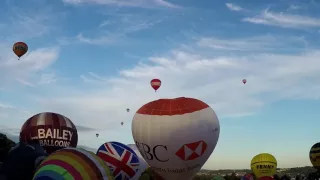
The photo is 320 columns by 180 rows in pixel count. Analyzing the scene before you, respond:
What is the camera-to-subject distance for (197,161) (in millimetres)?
17812

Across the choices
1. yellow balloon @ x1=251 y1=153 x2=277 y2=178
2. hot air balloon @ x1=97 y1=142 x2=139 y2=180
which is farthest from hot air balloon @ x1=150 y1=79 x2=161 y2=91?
hot air balloon @ x1=97 y1=142 x2=139 y2=180

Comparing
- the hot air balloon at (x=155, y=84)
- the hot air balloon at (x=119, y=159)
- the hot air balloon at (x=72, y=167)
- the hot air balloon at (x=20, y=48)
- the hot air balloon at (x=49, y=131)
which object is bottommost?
the hot air balloon at (x=72, y=167)

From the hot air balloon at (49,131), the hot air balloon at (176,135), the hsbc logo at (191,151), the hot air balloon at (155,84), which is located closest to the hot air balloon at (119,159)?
the hot air balloon at (176,135)

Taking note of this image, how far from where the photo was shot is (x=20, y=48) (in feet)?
93.1

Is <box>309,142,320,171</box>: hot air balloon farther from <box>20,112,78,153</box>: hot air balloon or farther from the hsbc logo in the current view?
<box>20,112,78,153</box>: hot air balloon

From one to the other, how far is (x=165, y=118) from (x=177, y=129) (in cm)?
71

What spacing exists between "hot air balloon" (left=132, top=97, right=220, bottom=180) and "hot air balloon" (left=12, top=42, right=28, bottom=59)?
13584mm

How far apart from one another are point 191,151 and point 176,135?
0.93m

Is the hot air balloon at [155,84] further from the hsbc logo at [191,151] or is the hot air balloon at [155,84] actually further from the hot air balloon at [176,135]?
the hsbc logo at [191,151]

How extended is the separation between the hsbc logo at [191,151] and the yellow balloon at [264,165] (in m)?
15.3

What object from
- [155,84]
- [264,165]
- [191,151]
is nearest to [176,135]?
[191,151]

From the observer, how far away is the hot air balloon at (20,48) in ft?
93.0

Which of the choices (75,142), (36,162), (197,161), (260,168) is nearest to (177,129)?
(197,161)

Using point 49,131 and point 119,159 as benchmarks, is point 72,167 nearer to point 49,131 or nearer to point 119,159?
point 49,131
